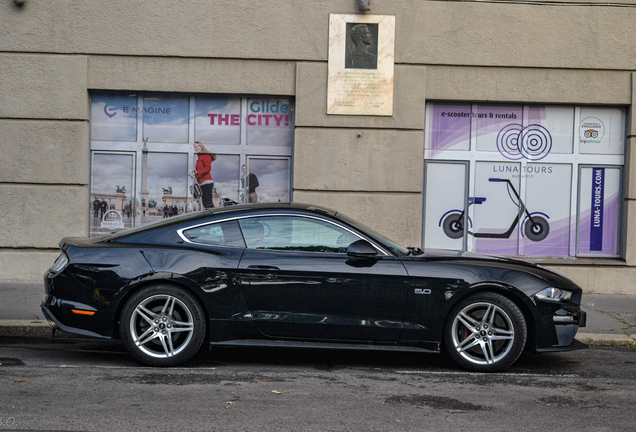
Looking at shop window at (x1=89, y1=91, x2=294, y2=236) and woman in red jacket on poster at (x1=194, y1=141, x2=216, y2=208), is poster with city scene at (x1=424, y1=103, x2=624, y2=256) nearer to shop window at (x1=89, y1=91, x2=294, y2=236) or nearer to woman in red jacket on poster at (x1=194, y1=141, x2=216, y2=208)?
shop window at (x1=89, y1=91, x2=294, y2=236)

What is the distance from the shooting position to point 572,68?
11.0 meters

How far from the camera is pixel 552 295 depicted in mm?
5953

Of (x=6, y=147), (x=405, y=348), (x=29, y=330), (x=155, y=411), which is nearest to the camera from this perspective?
(x=155, y=411)

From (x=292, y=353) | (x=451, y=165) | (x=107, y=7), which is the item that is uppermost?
(x=107, y=7)

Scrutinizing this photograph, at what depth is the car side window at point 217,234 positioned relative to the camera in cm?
603

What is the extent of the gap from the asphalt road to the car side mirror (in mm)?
1032

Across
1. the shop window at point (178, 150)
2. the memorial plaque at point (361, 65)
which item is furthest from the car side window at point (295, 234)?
the shop window at point (178, 150)

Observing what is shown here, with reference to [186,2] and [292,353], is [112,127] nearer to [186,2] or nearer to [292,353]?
[186,2]

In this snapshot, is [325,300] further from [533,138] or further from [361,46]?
[533,138]

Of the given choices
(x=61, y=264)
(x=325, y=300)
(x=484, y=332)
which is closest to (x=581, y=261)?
(x=484, y=332)

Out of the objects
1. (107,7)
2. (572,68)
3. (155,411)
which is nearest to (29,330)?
(155,411)

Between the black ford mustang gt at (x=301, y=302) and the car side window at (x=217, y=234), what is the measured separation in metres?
0.07

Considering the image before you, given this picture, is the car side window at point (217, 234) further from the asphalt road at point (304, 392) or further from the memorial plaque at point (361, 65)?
→ the memorial plaque at point (361, 65)

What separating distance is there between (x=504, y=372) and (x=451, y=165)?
18.8 ft
